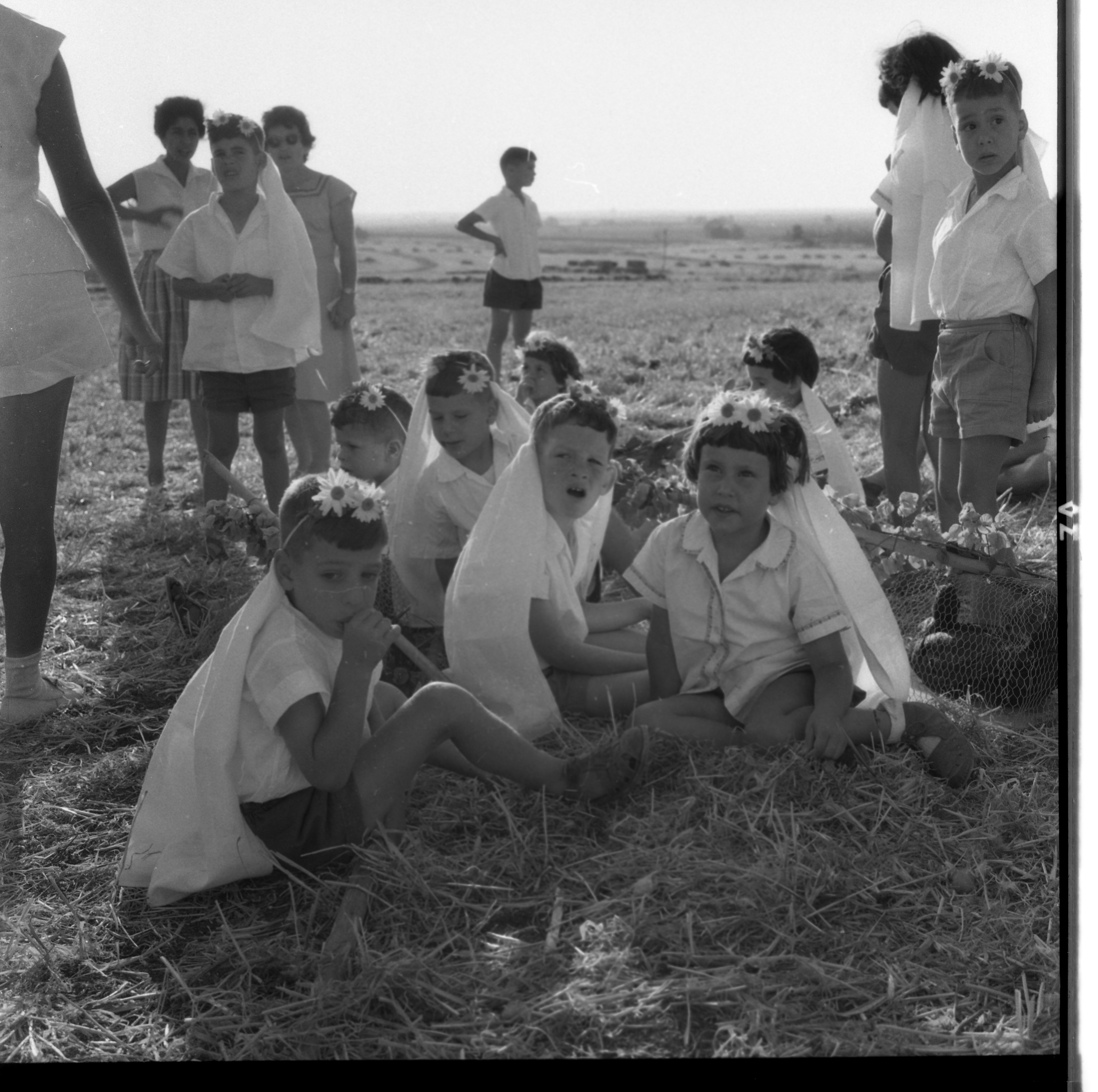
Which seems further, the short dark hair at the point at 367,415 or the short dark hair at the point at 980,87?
the short dark hair at the point at 367,415

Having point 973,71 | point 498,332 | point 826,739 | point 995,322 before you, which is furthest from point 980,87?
point 498,332

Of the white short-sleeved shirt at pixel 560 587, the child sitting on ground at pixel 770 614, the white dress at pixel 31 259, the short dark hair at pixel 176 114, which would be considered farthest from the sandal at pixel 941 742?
the short dark hair at pixel 176 114

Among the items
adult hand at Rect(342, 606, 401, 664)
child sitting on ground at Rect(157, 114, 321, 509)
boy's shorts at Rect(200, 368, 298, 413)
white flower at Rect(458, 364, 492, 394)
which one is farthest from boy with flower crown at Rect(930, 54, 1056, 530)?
boy's shorts at Rect(200, 368, 298, 413)

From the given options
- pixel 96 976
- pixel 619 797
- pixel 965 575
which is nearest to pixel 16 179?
pixel 96 976

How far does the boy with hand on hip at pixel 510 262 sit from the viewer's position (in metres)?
7.76

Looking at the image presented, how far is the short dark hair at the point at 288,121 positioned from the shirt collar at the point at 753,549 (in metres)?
3.31

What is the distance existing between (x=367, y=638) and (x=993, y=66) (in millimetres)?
2229

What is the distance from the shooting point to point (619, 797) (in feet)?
9.93

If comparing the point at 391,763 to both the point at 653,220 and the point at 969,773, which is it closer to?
the point at 969,773

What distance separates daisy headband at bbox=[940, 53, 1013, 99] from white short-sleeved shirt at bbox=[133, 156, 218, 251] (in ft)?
10.6

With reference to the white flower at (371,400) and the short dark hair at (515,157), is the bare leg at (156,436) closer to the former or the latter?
the white flower at (371,400)

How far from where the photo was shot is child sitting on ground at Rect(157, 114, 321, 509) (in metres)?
4.83

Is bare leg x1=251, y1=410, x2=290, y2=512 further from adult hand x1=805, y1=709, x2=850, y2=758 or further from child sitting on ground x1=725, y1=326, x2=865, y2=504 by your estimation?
adult hand x1=805, y1=709, x2=850, y2=758

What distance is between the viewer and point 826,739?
125 inches
